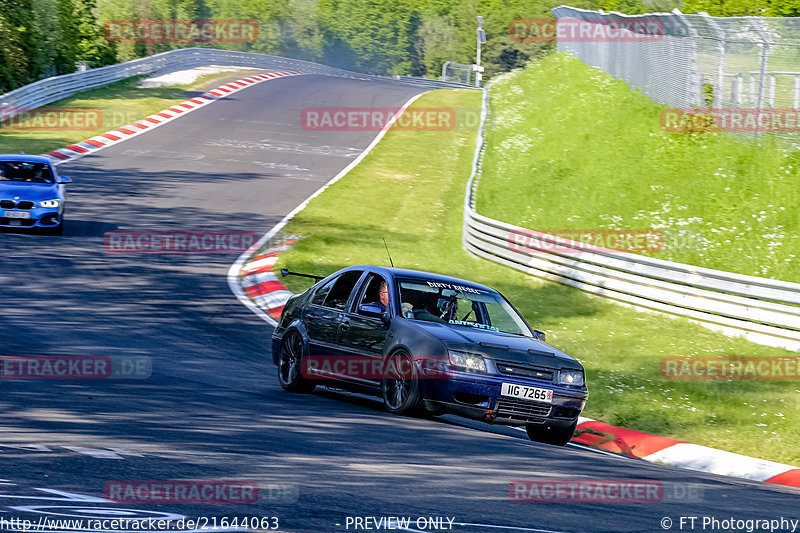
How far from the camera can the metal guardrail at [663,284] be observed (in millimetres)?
15109

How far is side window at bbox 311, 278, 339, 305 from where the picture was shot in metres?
11.3

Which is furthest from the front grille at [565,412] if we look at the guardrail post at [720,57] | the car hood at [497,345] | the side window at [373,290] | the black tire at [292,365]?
the guardrail post at [720,57]

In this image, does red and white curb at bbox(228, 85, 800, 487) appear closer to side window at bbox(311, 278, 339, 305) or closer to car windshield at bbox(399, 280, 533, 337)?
car windshield at bbox(399, 280, 533, 337)

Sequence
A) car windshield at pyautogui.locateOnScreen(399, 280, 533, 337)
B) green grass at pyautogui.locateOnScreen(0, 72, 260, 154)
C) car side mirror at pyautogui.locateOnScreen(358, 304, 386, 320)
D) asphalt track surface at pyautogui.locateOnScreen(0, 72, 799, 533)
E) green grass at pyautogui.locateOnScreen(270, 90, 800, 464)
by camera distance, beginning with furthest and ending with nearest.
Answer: green grass at pyautogui.locateOnScreen(0, 72, 260, 154), green grass at pyautogui.locateOnScreen(270, 90, 800, 464), car windshield at pyautogui.locateOnScreen(399, 280, 533, 337), car side mirror at pyautogui.locateOnScreen(358, 304, 386, 320), asphalt track surface at pyautogui.locateOnScreen(0, 72, 799, 533)

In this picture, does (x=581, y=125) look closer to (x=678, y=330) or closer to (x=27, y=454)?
(x=678, y=330)

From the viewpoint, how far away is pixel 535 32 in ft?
354

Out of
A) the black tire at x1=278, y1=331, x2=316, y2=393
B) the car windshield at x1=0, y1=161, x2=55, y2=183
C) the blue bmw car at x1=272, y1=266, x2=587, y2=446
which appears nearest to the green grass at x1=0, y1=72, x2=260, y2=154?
the car windshield at x1=0, y1=161, x2=55, y2=183

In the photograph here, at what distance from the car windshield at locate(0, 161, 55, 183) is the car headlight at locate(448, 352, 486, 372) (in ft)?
46.4

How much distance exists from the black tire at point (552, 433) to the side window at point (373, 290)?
1.95 m

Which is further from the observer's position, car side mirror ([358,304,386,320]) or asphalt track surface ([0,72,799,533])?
car side mirror ([358,304,386,320])

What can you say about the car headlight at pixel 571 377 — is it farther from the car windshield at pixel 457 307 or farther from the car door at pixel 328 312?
the car door at pixel 328 312

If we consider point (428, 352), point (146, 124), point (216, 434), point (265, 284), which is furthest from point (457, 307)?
point (146, 124)

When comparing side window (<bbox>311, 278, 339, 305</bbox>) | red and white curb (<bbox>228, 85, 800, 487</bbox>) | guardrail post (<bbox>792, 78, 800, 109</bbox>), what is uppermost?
guardrail post (<bbox>792, 78, 800, 109</bbox>)

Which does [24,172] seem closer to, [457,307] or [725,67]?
[457,307]
